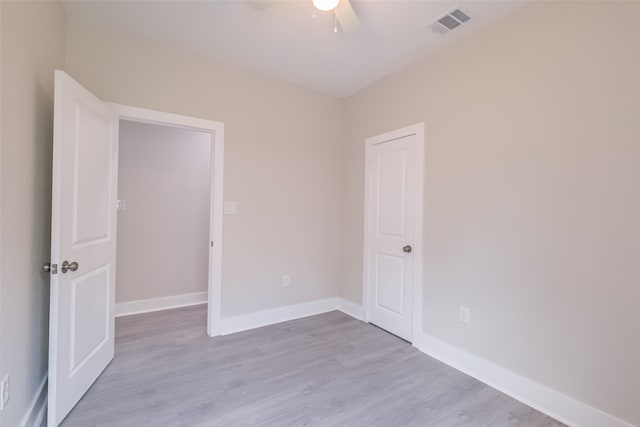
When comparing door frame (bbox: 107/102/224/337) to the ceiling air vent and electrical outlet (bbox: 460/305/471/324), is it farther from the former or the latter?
electrical outlet (bbox: 460/305/471/324)

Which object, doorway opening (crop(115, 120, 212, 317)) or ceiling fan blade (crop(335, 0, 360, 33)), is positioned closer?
ceiling fan blade (crop(335, 0, 360, 33))

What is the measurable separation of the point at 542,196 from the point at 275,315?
2.69 meters

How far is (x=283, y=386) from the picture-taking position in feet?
6.87

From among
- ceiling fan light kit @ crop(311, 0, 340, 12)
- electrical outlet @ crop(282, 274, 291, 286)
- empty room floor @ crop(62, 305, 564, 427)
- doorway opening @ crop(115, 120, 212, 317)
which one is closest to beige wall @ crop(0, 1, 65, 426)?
empty room floor @ crop(62, 305, 564, 427)

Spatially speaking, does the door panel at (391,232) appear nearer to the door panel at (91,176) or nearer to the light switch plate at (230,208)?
the light switch plate at (230,208)

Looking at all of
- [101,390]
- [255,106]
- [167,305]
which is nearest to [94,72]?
[255,106]

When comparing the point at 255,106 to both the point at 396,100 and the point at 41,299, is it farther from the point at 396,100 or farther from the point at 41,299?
the point at 41,299

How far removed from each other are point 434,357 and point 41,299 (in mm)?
2881

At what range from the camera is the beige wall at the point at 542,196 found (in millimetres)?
1624

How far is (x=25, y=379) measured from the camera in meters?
1.57

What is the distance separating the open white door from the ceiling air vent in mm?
2501

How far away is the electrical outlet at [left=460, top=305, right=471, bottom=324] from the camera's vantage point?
7.67 ft

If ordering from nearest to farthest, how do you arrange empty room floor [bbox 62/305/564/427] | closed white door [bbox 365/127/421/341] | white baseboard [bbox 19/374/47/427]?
1. white baseboard [bbox 19/374/47/427]
2. empty room floor [bbox 62/305/564/427]
3. closed white door [bbox 365/127/421/341]

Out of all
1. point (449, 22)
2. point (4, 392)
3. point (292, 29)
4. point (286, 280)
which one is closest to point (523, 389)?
point (286, 280)
